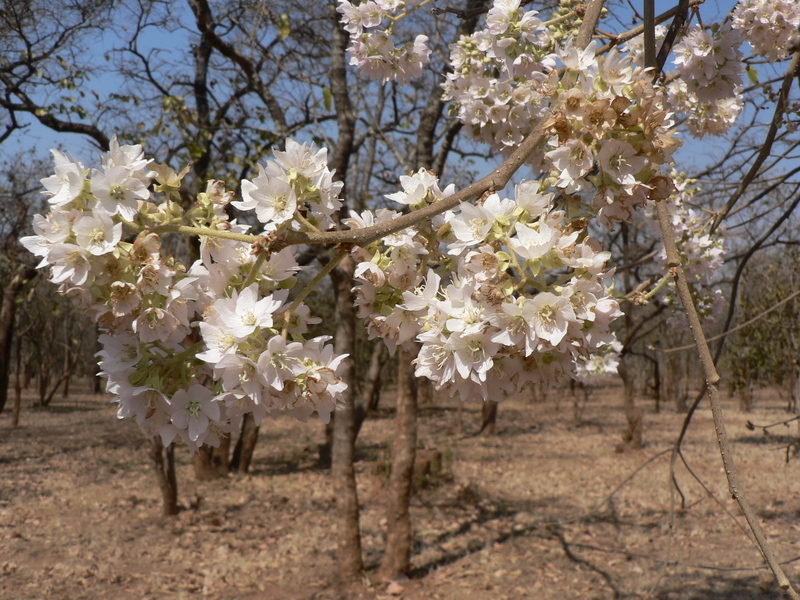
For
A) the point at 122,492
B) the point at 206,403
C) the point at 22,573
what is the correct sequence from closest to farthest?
1. the point at 206,403
2. the point at 22,573
3. the point at 122,492

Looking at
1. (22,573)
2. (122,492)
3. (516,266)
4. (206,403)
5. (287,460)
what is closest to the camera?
(516,266)

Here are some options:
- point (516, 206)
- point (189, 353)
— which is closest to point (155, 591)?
point (189, 353)

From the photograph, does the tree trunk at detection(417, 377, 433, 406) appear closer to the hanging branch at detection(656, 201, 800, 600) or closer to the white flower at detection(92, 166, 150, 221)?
the hanging branch at detection(656, 201, 800, 600)

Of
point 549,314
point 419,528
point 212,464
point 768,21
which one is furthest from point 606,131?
point 212,464

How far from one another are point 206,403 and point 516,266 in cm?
60

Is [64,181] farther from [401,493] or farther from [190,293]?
[401,493]

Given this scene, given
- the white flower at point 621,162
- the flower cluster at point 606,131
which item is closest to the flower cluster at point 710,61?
the flower cluster at point 606,131

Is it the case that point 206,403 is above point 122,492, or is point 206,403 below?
above

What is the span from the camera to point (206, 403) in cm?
110

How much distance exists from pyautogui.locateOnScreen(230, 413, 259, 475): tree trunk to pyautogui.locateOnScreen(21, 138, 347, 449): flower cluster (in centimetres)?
988

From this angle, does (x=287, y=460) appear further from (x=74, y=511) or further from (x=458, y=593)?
(x=458, y=593)

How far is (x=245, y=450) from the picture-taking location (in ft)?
35.6

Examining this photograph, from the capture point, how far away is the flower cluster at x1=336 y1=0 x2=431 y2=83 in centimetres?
232

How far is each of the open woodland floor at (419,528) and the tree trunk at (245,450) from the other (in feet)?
1.44
